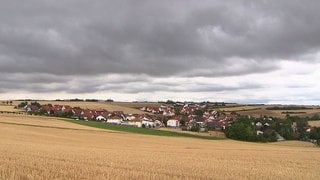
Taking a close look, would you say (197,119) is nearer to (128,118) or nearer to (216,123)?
(216,123)

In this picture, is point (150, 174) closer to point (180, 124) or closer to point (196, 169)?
point (196, 169)

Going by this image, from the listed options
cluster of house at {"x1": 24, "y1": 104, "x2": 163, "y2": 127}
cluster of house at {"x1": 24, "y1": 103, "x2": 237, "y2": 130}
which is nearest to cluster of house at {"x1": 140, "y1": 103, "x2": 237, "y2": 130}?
cluster of house at {"x1": 24, "y1": 103, "x2": 237, "y2": 130}

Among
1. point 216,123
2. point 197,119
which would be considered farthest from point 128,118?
point 216,123

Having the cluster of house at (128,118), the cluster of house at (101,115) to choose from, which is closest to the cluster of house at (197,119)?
the cluster of house at (128,118)

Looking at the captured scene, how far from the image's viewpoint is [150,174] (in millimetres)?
16469

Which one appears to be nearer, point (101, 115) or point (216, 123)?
point (216, 123)

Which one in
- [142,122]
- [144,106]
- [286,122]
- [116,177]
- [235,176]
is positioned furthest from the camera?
[144,106]

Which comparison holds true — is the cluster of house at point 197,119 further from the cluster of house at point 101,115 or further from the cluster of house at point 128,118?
the cluster of house at point 101,115

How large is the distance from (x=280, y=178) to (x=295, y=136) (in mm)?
86173

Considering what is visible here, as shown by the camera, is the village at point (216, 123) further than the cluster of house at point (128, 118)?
No

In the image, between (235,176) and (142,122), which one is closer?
(235,176)

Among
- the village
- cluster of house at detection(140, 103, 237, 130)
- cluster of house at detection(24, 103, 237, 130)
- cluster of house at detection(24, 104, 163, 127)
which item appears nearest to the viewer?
the village

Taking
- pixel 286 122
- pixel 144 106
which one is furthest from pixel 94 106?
pixel 286 122

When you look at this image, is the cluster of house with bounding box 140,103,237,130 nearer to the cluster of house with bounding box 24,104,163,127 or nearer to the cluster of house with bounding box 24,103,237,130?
the cluster of house with bounding box 24,103,237,130
